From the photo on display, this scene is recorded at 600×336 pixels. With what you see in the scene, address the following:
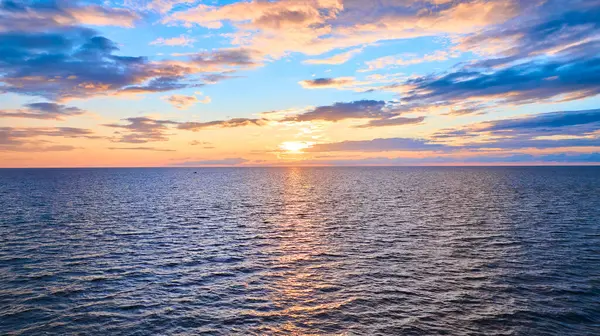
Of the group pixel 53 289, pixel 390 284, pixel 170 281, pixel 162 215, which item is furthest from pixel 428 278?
pixel 162 215

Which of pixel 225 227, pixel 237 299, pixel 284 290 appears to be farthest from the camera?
pixel 225 227

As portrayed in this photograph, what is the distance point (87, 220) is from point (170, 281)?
46073mm

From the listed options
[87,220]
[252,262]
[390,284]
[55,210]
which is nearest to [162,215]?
[87,220]

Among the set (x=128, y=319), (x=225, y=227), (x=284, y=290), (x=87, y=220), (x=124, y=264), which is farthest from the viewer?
(x=87, y=220)

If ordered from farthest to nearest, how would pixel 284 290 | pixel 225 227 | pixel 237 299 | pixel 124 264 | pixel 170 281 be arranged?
1. pixel 225 227
2. pixel 124 264
3. pixel 170 281
4. pixel 284 290
5. pixel 237 299

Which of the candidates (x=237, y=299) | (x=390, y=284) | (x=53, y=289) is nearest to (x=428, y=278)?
(x=390, y=284)

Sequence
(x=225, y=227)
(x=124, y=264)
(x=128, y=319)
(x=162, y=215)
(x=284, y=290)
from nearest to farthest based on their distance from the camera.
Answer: (x=128, y=319) → (x=284, y=290) → (x=124, y=264) → (x=225, y=227) → (x=162, y=215)

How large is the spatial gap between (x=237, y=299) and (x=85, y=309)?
1272 cm

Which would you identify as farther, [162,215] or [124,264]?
[162,215]

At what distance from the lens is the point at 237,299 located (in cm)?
3297

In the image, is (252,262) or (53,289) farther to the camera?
(252,262)

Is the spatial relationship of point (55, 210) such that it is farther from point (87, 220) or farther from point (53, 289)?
point (53, 289)

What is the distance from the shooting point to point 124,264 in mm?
43469

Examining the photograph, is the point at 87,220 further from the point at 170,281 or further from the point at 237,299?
the point at 237,299
